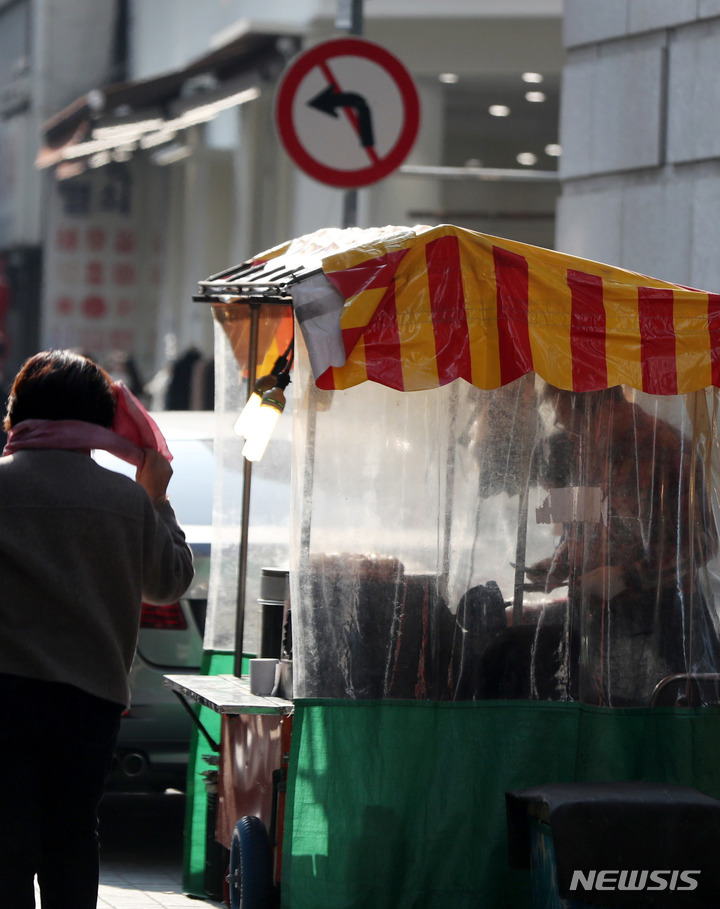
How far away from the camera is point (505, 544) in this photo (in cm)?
480

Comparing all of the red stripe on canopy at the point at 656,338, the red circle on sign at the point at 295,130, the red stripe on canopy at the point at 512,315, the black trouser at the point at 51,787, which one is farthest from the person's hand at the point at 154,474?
the red circle on sign at the point at 295,130

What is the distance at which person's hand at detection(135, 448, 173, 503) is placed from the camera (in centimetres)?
397

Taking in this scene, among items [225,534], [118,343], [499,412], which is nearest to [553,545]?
[499,412]

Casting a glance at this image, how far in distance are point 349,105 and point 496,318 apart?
10.8 ft

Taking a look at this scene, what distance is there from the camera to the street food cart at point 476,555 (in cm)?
459

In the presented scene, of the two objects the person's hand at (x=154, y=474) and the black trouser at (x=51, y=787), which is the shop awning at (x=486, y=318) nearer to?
the person's hand at (x=154, y=474)

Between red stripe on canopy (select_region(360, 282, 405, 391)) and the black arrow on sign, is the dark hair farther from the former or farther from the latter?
the black arrow on sign

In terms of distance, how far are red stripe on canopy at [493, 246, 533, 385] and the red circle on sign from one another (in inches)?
118

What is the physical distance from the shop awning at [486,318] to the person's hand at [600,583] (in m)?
0.60

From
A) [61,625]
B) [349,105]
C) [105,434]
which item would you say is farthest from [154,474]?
[349,105]

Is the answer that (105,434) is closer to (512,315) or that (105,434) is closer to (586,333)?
(512,315)

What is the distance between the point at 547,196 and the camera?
50.2 ft

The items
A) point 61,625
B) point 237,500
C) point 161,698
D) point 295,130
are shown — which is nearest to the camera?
point 61,625

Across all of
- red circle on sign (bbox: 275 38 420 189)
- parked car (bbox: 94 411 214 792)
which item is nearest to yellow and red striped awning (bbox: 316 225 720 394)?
parked car (bbox: 94 411 214 792)
